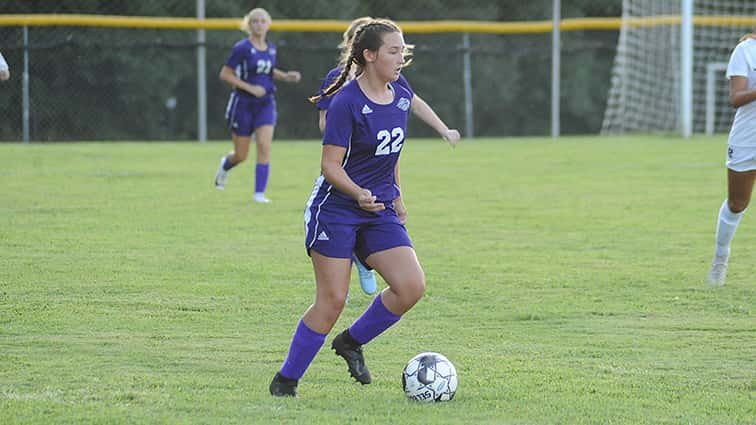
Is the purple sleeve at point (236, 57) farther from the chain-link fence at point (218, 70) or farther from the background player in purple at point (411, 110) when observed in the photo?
the chain-link fence at point (218, 70)

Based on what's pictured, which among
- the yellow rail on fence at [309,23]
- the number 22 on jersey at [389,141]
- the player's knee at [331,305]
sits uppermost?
the yellow rail on fence at [309,23]

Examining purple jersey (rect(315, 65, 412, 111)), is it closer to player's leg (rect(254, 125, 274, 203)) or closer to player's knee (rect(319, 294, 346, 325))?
player's knee (rect(319, 294, 346, 325))

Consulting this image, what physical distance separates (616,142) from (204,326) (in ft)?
57.8

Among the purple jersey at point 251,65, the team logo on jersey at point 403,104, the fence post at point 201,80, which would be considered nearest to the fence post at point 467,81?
the fence post at point 201,80

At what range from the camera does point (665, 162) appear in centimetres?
1841

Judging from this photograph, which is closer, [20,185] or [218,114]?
[20,185]

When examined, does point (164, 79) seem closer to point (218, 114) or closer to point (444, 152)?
point (218, 114)

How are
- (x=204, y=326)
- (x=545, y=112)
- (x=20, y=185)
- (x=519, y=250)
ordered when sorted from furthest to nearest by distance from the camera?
(x=545, y=112) < (x=20, y=185) < (x=519, y=250) < (x=204, y=326)

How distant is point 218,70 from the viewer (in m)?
25.6

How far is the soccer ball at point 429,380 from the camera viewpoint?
517cm

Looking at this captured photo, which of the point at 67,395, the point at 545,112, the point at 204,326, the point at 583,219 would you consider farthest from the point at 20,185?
the point at 545,112

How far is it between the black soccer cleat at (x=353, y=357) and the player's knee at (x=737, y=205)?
11.6 ft

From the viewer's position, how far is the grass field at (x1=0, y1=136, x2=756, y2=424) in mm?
5133

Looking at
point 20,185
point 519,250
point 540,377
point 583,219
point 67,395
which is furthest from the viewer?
point 20,185
